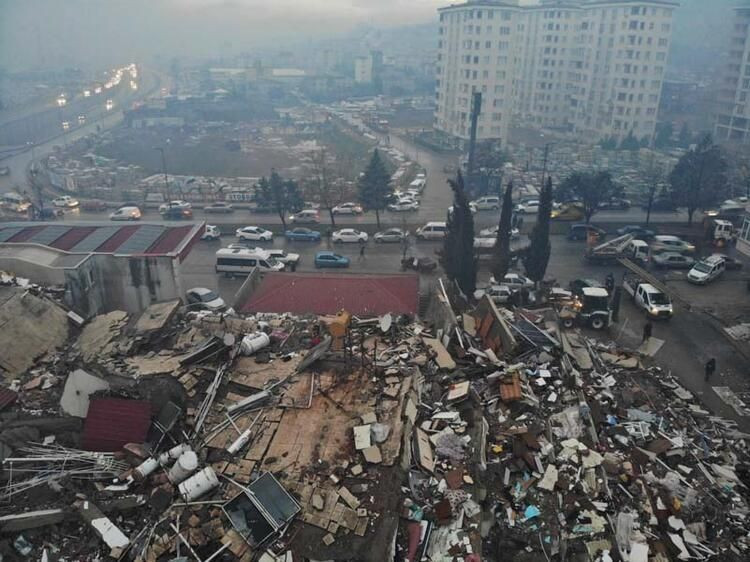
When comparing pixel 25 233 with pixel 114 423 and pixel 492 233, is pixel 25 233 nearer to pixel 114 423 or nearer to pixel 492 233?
pixel 114 423

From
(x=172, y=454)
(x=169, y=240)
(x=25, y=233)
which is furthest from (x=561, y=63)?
(x=172, y=454)

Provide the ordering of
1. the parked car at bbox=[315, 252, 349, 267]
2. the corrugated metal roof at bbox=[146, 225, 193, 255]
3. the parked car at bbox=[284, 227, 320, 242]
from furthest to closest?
1. the parked car at bbox=[284, 227, 320, 242]
2. the parked car at bbox=[315, 252, 349, 267]
3. the corrugated metal roof at bbox=[146, 225, 193, 255]

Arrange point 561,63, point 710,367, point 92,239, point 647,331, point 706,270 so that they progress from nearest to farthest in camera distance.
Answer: point 710,367 → point 647,331 → point 92,239 → point 706,270 → point 561,63

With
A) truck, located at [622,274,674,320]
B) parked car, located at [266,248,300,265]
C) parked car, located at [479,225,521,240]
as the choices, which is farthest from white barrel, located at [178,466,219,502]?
parked car, located at [479,225,521,240]

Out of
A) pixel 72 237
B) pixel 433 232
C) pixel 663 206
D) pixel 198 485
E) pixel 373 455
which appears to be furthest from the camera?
pixel 663 206

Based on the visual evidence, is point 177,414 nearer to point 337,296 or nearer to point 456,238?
point 337,296

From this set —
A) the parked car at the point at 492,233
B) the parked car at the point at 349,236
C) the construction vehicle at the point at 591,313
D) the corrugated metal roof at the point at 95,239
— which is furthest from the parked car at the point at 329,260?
the construction vehicle at the point at 591,313

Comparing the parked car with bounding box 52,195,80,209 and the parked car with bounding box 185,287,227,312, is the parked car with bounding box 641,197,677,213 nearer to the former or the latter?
the parked car with bounding box 185,287,227,312
